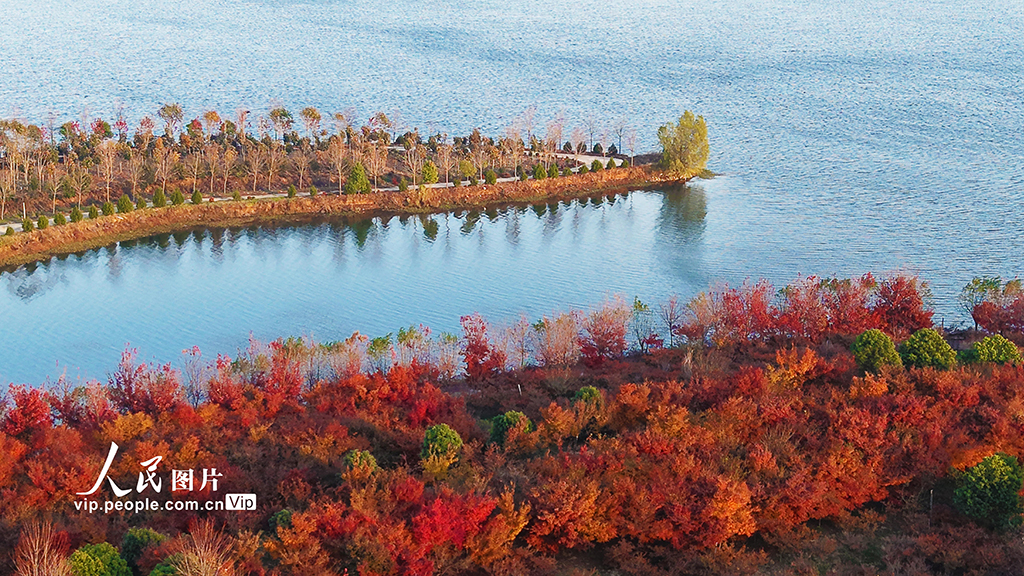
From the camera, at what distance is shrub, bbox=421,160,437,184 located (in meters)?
43.3

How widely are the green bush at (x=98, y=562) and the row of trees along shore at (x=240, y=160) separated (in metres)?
23.4

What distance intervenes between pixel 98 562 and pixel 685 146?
34.3 meters

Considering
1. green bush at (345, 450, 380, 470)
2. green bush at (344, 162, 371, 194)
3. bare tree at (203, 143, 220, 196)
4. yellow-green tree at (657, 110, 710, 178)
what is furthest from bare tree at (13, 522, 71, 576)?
yellow-green tree at (657, 110, 710, 178)

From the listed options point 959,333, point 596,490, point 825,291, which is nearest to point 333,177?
point 825,291

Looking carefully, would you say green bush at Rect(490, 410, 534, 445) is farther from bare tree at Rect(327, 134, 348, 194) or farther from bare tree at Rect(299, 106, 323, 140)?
bare tree at Rect(299, 106, 323, 140)

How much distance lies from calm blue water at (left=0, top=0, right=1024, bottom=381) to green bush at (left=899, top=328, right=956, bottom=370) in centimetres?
817

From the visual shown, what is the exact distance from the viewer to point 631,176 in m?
46.1

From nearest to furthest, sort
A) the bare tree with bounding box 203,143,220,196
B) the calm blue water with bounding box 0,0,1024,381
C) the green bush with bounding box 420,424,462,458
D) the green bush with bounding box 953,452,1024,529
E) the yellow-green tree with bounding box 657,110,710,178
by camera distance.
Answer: the green bush with bounding box 953,452,1024,529
the green bush with bounding box 420,424,462,458
the calm blue water with bounding box 0,0,1024,381
the bare tree with bounding box 203,143,220,196
the yellow-green tree with bounding box 657,110,710,178

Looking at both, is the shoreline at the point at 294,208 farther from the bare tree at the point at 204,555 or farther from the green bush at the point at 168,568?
the green bush at the point at 168,568

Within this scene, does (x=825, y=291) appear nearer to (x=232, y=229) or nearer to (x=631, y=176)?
(x=631, y=176)

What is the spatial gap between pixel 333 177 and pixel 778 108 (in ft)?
87.3

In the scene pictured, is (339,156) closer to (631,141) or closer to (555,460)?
(631,141)

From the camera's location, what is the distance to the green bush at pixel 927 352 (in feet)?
76.1

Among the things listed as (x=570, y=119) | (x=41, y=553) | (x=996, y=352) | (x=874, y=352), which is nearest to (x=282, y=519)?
(x=41, y=553)
